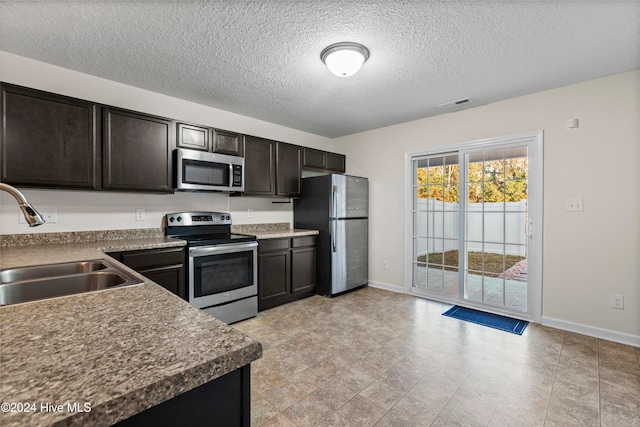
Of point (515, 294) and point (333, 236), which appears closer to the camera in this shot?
point (515, 294)

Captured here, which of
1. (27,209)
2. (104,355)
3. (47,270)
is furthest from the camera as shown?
(47,270)

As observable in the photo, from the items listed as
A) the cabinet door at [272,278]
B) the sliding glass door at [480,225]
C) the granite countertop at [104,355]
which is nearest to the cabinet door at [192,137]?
the cabinet door at [272,278]

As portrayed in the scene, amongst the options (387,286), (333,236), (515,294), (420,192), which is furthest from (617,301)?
(333,236)

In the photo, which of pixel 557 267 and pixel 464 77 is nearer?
pixel 464 77

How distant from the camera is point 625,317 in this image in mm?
2662

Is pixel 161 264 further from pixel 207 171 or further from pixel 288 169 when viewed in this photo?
pixel 288 169

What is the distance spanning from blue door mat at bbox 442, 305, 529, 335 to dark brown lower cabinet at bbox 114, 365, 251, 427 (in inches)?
123

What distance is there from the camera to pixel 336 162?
4.77 metres

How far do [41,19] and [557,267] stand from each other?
4812 millimetres

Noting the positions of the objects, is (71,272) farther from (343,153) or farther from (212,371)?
(343,153)

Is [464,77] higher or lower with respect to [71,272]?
higher

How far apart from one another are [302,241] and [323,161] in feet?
4.43

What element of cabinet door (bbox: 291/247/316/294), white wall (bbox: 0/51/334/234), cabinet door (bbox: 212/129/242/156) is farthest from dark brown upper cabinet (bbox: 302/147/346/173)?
cabinet door (bbox: 291/247/316/294)

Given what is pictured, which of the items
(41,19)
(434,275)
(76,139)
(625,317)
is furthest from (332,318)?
(41,19)
